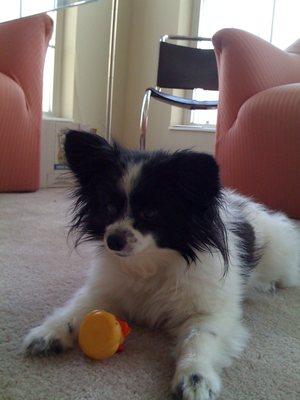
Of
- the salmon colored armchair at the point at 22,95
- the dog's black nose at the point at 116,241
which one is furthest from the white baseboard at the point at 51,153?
the dog's black nose at the point at 116,241

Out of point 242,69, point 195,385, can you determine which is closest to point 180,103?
point 242,69

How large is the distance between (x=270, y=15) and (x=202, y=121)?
1.30m

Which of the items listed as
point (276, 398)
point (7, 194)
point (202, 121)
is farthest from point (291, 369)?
point (202, 121)

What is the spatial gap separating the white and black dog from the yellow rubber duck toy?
0.24 ft

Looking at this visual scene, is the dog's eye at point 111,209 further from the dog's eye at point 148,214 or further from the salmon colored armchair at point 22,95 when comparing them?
the salmon colored armchair at point 22,95

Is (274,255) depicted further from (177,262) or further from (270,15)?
(270,15)

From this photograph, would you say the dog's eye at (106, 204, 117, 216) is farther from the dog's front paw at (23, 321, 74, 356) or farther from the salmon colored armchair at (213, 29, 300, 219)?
the salmon colored armchair at (213, 29, 300, 219)

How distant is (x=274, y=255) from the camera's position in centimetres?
179

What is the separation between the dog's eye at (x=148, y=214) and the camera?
1233 millimetres

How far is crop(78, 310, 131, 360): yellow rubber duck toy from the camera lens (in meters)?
1.08

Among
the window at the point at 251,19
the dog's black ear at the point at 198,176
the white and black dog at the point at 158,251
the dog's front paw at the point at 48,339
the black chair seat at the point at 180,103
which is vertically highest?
the window at the point at 251,19

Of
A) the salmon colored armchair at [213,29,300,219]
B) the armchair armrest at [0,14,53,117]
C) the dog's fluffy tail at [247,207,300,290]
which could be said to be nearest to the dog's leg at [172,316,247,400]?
the dog's fluffy tail at [247,207,300,290]

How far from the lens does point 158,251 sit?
131 cm

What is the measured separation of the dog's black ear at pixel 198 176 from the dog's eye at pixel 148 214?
10 centimetres
